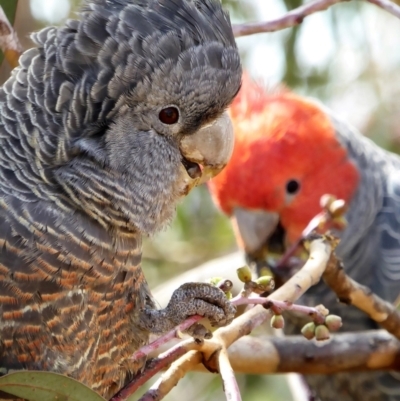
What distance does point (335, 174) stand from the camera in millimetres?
2283

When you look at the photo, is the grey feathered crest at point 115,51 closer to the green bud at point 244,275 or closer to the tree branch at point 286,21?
the tree branch at point 286,21

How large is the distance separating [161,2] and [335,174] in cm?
121

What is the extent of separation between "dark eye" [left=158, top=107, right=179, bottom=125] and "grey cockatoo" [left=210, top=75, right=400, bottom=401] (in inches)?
38.0

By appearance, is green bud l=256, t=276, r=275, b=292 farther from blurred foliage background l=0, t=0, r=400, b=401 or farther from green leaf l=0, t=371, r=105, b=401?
blurred foliage background l=0, t=0, r=400, b=401

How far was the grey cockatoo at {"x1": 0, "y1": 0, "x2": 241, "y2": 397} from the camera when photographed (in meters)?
1.14

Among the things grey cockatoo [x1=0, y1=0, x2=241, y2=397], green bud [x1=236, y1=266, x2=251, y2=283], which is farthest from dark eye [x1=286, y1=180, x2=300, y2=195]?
green bud [x1=236, y1=266, x2=251, y2=283]

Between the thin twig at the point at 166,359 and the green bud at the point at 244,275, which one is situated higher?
the green bud at the point at 244,275

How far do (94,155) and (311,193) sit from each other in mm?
1205

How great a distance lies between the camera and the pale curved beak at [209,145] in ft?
4.11

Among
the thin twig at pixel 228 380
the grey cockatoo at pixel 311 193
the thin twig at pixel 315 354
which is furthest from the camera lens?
the grey cockatoo at pixel 311 193

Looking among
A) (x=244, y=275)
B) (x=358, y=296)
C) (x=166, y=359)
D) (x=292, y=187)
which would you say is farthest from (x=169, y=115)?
(x=292, y=187)

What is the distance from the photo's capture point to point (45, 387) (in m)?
1.03

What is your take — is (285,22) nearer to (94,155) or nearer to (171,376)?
(94,155)

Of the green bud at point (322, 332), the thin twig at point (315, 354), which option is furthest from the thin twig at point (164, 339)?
the thin twig at point (315, 354)
